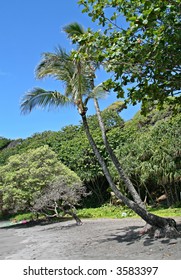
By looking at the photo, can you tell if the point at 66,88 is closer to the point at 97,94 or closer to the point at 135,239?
the point at 97,94

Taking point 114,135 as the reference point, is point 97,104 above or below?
below

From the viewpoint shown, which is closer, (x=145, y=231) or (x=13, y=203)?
(x=145, y=231)

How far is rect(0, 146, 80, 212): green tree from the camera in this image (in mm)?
18312

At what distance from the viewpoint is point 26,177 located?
749 inches

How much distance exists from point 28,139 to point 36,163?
833 inches

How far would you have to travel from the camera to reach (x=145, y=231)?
31.5ft

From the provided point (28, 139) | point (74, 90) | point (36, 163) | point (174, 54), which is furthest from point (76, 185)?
point (28, 139)

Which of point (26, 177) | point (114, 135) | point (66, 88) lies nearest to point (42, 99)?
point (66, 88)

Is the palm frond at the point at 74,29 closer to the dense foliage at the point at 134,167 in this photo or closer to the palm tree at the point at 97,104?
the palm tree at the point at 97,104

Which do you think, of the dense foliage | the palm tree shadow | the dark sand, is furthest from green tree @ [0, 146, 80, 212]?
the palm tree shadow

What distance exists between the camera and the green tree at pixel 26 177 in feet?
60.1

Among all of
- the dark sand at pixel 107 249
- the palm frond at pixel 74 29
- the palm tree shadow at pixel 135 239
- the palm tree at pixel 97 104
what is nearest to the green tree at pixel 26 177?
the dark sand at pixel 107 249
